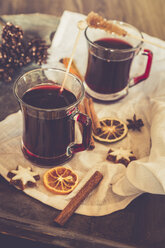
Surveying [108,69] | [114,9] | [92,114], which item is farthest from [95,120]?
[114,9]

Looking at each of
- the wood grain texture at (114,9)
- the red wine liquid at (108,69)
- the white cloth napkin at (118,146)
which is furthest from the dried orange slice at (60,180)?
the wood grain texture at (114,9)

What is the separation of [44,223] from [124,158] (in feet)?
1.09

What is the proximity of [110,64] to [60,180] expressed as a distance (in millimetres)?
461

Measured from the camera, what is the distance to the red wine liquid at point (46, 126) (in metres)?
0.92

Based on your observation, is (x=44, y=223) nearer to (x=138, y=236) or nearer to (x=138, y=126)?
(x=138, y=236)

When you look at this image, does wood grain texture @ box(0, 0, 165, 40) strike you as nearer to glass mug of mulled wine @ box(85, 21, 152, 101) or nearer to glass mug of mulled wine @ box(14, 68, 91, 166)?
glass mug of mulled wine @ box(85, 21, 152, 101)

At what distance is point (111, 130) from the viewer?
1.17 metres

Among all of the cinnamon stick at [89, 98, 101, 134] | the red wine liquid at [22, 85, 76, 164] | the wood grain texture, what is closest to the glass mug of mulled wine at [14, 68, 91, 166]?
the red wine liquid at [22, 85, 76, 164]

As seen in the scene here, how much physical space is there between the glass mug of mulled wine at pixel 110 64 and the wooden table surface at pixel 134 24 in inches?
18.2

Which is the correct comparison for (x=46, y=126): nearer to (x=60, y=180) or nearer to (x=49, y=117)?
(x=49, y=117)

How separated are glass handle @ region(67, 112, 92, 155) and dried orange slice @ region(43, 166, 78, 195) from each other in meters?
0.06

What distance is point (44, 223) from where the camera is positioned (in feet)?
2.87

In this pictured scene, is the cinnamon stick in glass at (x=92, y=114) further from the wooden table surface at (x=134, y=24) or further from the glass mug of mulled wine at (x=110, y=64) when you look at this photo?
the wooden table surface at (x=134, y=24)

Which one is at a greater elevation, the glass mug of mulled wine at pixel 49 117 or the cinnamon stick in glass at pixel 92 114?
the glass mug of mulled wine at pixel 49 117
